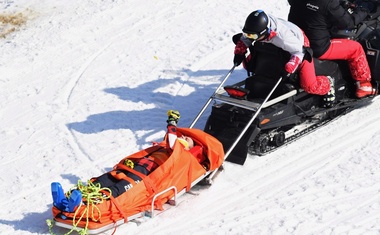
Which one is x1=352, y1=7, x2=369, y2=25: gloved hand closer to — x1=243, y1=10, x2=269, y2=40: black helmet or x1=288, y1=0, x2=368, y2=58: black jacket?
x1=288, y1=0, x2=368, y2=58: black jacket

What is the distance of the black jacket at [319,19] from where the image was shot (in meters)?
7.79

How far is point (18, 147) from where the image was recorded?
818cm

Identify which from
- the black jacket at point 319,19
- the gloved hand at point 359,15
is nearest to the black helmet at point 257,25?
the black jacket at point 319,19

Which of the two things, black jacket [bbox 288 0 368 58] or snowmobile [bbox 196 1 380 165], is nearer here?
snowmobile [bbox 196 1 380 165]

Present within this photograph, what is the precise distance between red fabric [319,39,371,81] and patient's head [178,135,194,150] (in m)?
2.15

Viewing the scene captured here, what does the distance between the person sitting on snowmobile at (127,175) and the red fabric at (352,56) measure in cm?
230

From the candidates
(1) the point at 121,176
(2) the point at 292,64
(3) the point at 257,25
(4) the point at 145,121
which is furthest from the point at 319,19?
(1) the point at 121,176

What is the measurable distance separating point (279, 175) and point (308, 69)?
4.62 feet

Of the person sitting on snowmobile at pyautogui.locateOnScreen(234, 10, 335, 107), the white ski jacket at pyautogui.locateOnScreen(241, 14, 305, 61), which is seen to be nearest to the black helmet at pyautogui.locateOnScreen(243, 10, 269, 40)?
the person sitting on snowmobile at pyautogui.locateOnScreen(234, 10, 335, 107)

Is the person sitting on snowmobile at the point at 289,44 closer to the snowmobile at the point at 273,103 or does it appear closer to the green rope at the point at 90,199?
the snowmobile at the point at 273,103

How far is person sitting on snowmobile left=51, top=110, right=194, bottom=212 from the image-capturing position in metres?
5.96

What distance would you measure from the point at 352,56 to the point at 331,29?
0.43m

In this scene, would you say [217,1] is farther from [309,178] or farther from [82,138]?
[309,178]

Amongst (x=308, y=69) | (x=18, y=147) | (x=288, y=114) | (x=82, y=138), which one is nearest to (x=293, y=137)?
(x=288, y=114)
